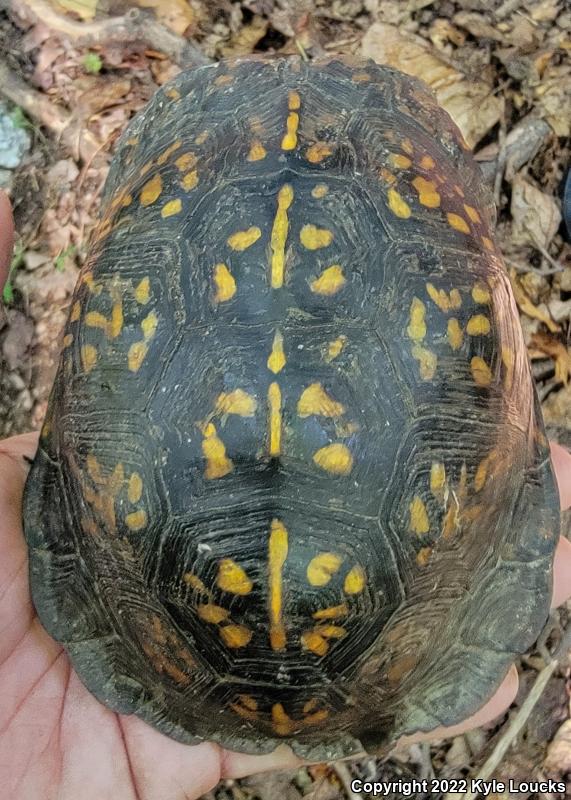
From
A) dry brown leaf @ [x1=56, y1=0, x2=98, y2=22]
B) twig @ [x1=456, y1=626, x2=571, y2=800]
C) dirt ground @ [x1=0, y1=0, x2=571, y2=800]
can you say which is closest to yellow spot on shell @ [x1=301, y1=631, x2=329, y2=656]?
twig @ [x1=456, y1=626, x2=571, y2=800]

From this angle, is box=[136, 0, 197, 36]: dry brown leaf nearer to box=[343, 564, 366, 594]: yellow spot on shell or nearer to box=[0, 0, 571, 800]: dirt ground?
box=[0, 0, 571, 800]: dirt ground

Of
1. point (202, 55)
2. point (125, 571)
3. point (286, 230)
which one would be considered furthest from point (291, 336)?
point (202, 55)

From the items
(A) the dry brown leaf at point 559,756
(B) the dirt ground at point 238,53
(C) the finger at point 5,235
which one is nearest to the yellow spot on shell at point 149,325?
(C) the finger at point 5,235

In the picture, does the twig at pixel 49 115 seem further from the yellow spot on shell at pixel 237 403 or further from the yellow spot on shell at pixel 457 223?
the yellow spot on shell at pixel 237 403

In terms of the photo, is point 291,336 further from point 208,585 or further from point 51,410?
point 51,410

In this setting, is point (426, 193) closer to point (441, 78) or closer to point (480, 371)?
point (480, 371)

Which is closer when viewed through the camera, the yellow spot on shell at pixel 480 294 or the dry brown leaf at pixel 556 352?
the yellow spot on shell at pixel 480 294
